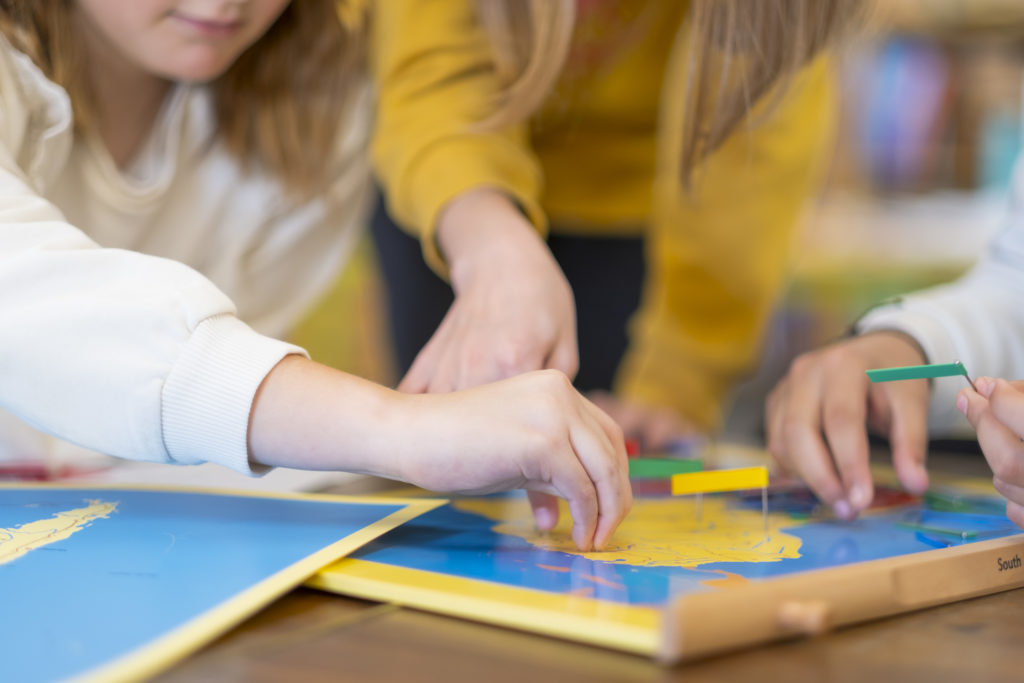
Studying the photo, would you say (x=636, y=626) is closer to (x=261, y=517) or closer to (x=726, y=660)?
(x=726, y=660)

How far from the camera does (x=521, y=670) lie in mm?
366

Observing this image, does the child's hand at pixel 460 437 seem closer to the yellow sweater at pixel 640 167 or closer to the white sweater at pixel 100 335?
the white sweater at pixel 100 335

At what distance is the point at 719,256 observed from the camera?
1.24m

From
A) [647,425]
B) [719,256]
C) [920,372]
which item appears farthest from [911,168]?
[920,372]

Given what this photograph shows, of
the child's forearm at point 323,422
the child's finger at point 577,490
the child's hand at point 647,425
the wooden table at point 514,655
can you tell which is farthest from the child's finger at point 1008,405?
the child's hand at point 647,425

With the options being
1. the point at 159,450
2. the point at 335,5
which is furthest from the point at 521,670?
the point at 335,5

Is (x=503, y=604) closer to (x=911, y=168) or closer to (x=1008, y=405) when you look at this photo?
(x=1008, y=405)

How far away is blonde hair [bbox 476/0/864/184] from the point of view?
743 mm

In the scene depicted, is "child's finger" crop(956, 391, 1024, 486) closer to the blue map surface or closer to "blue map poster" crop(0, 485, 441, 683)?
the blue map surface

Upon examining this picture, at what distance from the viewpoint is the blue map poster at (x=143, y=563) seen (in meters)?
0.37

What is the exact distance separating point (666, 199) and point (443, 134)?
1.42 feet

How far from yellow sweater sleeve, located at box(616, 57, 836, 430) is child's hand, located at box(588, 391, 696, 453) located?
0.84 feet

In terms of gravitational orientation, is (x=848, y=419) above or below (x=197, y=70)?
below

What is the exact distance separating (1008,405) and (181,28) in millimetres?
619
